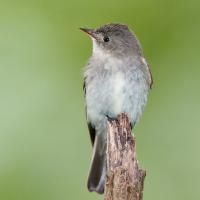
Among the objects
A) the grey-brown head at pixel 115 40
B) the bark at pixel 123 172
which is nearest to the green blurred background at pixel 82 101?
the grey-brown head at pixel 115 40

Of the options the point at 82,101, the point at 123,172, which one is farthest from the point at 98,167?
the point at 123,172

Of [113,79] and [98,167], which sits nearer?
[113,79]

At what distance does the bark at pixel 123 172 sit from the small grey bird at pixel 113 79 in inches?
57.3

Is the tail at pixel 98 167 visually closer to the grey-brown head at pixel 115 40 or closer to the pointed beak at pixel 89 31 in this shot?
the grey-brown head at pixel 115 40

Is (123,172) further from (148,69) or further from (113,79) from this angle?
(148,69)

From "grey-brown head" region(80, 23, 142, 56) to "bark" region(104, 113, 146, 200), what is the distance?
1856 millimetres

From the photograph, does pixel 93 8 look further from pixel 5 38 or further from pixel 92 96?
pixel 5 38

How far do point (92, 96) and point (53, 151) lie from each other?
3.66 feet

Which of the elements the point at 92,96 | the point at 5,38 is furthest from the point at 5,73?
the point at 92,96

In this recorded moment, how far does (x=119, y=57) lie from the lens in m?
7.97

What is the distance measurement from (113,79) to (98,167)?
1.15 metres

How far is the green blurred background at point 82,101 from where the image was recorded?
834 cm

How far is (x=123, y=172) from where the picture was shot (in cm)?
557

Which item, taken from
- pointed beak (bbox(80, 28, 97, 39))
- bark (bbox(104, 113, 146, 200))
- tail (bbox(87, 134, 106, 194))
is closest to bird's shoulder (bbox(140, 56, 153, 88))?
pointed beak (bbox(80, 28, 97, 39))
